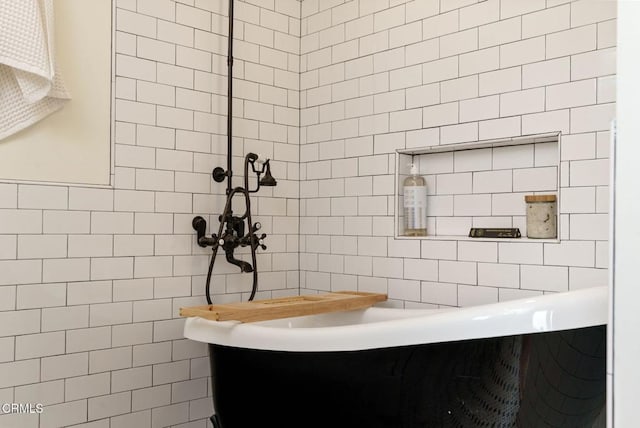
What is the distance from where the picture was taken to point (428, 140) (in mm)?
2295

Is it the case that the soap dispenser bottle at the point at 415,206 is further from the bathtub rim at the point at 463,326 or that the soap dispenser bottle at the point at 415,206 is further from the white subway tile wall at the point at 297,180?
the bathtub rim at the point at 463,326

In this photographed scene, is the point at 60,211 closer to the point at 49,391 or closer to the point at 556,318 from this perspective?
the point at 49,391

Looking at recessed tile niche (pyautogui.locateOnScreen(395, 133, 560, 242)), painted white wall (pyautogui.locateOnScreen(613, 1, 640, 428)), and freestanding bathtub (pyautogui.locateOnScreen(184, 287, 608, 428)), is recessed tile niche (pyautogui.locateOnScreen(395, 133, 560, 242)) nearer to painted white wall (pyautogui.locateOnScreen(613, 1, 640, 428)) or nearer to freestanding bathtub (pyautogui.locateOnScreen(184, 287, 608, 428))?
freestanding bathtub (pyautogui.locateOnScreen(184, 287, 608, 428))


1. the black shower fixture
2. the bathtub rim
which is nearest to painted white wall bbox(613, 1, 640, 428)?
the bathtub rim

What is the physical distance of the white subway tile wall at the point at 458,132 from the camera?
188 cm

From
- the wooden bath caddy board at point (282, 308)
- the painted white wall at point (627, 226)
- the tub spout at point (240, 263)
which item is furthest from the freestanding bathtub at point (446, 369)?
the tub spout at point (240, 263)

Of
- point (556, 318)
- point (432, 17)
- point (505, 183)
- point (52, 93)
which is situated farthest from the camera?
point (432, 17)

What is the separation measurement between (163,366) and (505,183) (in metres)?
1.51

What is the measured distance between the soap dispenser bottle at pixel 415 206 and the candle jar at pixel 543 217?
470 millimetres

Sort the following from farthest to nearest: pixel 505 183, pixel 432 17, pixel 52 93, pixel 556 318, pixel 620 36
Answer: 1. pixel 432 17
2. pixel 505 183
3. pixel 52 93
4. pixel 556 318
5. pixel 620 36

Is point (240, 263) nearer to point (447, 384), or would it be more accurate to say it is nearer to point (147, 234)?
point (147, 234)

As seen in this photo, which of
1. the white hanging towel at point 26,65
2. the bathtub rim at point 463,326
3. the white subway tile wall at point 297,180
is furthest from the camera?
the white subway tile wall at point 297,180

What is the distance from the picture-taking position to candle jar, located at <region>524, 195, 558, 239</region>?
1975mm

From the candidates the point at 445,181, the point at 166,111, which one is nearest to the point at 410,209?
the point at 445,181
